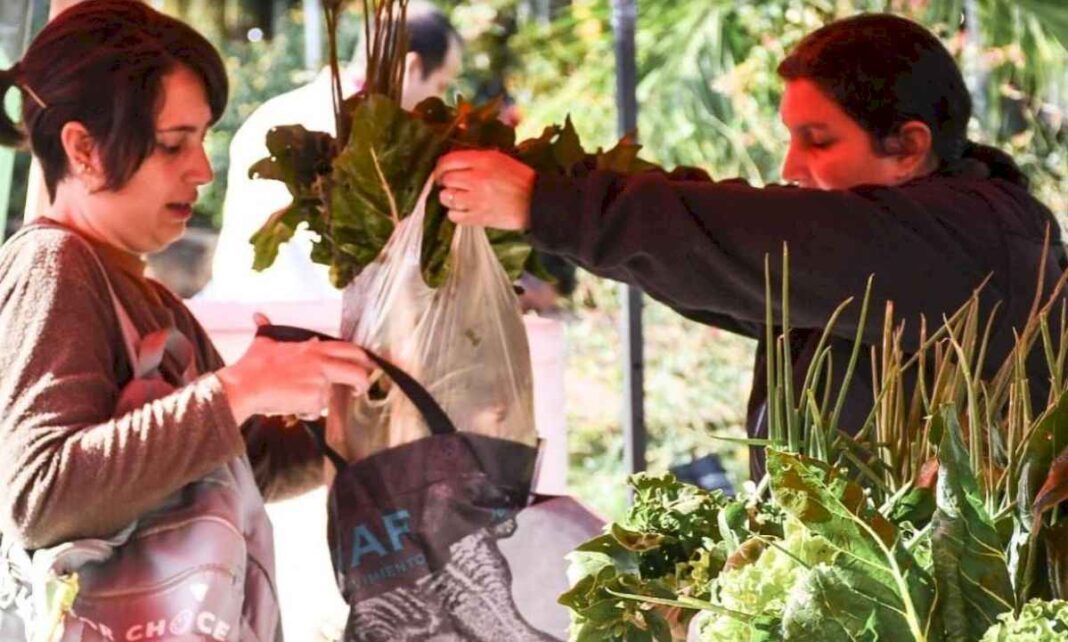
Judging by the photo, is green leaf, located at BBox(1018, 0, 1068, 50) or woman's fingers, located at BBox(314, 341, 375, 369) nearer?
woman's fingers, located at BBox(314, 341, 375, 369)

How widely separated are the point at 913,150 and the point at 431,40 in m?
1.60

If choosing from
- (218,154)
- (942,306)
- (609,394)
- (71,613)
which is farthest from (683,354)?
(71,613)

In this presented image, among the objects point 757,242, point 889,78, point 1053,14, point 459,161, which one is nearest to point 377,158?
point 459,161

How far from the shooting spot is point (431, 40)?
3533mm

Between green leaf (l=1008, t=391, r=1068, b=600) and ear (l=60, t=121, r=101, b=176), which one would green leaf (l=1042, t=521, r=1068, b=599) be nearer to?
green leaf (l=1008, t=391, r=1068, b=600)

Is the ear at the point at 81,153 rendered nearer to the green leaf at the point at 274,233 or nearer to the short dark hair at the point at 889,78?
the green leaf at the point at 274,233

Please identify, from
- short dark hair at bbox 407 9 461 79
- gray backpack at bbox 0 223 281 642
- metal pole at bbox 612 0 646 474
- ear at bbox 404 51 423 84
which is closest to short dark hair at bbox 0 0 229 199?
gray backpack at bbox 0 223 281 642

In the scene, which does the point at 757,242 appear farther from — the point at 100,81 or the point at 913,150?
the point at 100,81

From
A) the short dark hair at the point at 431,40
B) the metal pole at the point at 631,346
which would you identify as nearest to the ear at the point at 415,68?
the short dark hair at the point at 431,40

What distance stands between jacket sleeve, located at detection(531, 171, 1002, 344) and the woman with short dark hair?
29cm

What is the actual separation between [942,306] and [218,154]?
11.4ft

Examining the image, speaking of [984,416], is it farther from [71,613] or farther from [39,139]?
[39,139]

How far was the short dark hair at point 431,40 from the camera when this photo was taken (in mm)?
3516

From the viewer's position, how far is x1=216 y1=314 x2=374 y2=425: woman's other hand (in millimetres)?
1822
